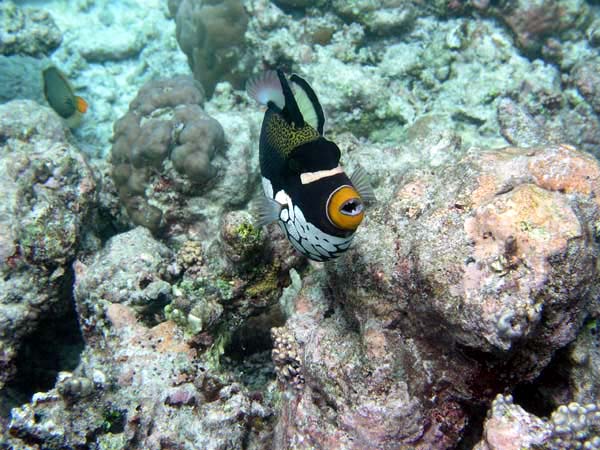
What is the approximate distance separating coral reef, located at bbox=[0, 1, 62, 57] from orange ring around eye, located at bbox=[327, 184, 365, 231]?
9.12 m

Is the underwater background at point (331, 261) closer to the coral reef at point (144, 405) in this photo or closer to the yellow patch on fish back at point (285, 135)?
the coral reef at point (144, 405)

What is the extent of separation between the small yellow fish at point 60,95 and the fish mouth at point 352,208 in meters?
6.41

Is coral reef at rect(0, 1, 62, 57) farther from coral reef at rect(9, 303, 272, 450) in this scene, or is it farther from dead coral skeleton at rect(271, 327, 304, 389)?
dead coral skeleton at rect(271, 327, 304, 389)

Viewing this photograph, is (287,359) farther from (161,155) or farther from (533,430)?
(161,155)

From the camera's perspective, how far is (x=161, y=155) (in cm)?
500

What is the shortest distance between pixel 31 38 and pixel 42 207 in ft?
20.1

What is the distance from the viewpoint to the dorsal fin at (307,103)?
8.15ft

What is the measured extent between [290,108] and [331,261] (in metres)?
1.46

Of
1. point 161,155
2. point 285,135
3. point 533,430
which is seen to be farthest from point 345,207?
point 161,155

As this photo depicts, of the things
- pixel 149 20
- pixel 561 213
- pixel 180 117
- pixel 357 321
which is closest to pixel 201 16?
pixel 180 117

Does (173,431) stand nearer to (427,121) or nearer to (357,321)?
(357,321)

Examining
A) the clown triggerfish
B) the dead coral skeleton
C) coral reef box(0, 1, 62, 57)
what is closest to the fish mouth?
the clown triggerfish

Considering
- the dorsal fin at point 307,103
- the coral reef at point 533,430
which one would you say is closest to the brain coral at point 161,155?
the dorsal fin at point 307,103

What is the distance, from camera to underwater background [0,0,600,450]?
8.04 feet
